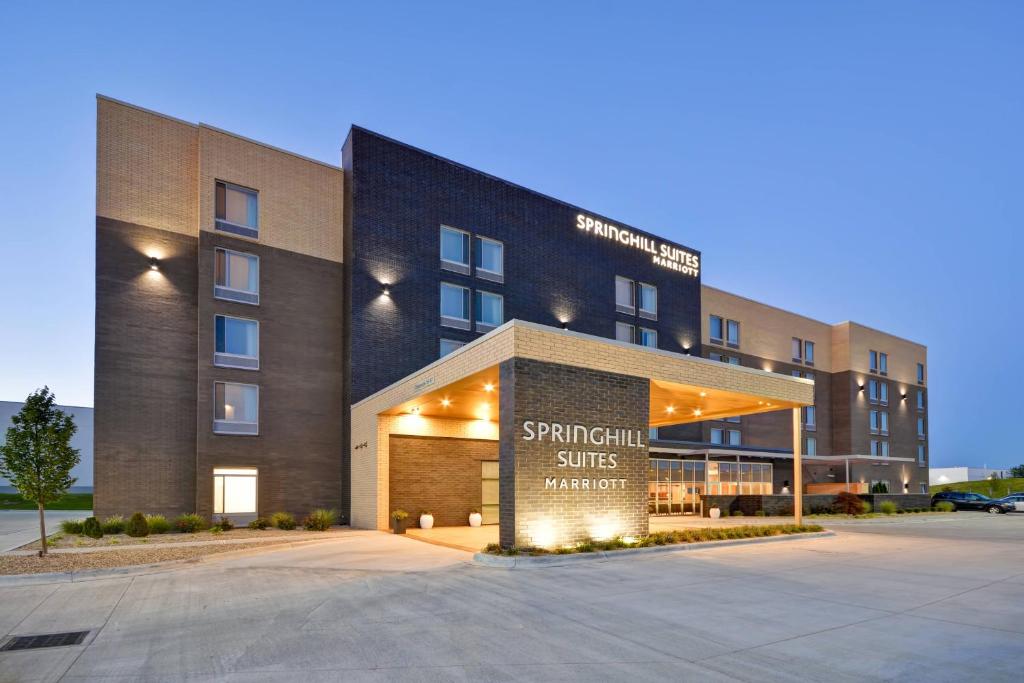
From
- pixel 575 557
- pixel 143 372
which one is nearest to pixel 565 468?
pixel 575 557

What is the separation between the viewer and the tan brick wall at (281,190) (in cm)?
2527

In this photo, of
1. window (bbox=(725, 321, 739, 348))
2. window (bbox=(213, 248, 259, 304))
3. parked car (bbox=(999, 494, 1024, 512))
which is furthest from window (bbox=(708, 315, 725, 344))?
window (bbox=(213, 248, 259, 304))

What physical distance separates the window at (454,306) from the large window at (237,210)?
8.58 m

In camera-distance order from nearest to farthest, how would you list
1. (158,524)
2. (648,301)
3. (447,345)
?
1. (158,524)
2. (447,345)
3. (648,301)

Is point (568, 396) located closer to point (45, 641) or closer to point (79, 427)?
point (45, 641)

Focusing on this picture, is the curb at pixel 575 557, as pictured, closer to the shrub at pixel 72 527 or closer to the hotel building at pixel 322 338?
the hotel building at pixel 322 338

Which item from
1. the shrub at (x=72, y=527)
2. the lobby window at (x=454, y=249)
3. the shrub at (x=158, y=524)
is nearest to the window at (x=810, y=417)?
the lobby window at (x=454, y=249)

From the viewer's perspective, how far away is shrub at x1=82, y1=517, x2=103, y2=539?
2002 cm

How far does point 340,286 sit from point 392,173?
5581mm

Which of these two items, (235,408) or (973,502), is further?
(973,502)

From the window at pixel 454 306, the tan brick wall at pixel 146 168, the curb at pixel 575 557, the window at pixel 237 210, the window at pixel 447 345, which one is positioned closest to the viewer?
the curb at pixel 575 557

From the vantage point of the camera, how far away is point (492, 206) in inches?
1249

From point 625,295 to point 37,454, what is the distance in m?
29.2

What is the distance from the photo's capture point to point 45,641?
8266 mm
